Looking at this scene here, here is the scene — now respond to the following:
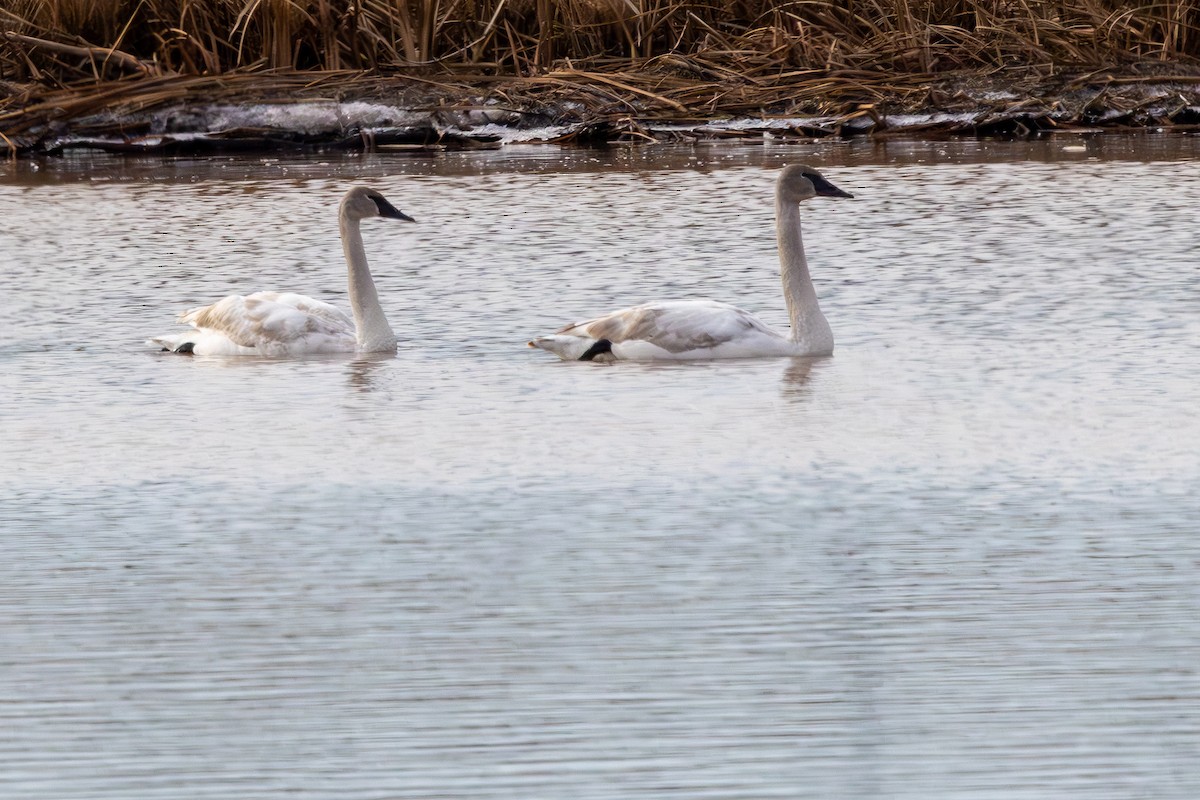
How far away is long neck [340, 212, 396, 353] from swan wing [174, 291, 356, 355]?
77mm

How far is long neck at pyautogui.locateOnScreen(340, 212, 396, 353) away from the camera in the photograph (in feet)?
28.8

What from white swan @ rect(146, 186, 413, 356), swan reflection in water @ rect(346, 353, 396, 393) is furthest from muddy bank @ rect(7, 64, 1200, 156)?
swan reflection in water @ rect(346, 353, 396, 393)

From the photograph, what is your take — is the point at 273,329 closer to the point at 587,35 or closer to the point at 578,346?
the point at 578,346

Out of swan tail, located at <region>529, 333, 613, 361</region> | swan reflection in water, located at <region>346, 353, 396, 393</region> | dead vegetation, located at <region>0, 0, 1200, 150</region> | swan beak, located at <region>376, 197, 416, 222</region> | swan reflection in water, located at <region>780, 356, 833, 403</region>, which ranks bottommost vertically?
swan reflection in water, located at <region>780, 356, 833, 403</region>

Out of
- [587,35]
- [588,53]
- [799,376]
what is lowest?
[799,376]

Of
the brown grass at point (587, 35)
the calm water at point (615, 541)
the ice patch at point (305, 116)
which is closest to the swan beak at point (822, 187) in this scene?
the calm water at point (615, 541)

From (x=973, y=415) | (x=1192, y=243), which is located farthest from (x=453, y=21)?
(x=973, y=415)

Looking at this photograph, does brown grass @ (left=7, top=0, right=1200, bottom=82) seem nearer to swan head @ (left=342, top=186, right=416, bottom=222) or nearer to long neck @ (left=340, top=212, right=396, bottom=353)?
swan head @ (left=342, top=186, right=416, bottom=222)

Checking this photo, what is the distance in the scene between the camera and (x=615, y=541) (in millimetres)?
5246

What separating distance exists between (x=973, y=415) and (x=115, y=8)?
1252 cm

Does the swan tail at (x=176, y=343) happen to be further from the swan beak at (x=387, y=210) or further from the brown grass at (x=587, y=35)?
the brown grass at (x=587, y=35)

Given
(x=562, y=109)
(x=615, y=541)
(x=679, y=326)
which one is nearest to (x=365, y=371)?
(x=679, y=326)

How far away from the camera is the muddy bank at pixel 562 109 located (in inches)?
679

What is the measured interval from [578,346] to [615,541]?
10.5 ft
